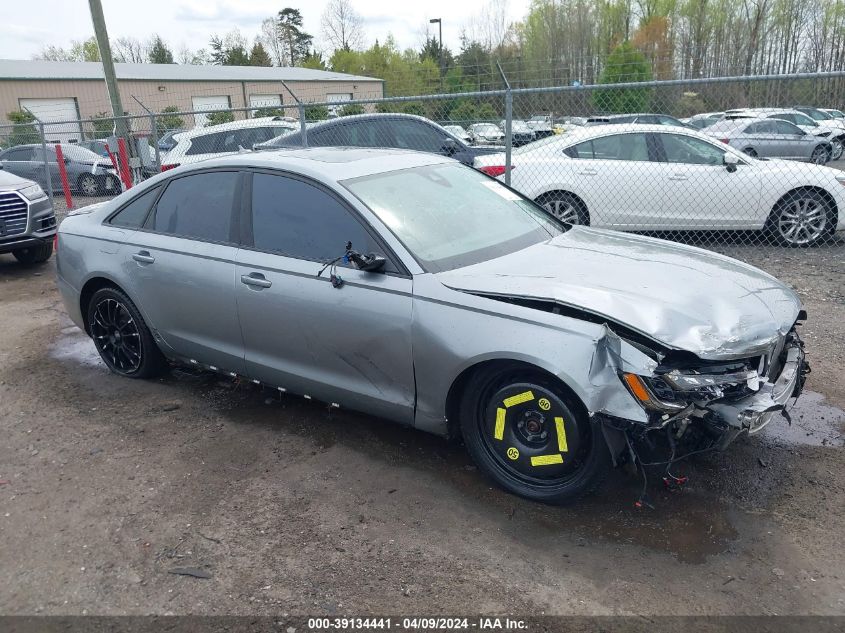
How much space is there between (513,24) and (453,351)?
175 ft

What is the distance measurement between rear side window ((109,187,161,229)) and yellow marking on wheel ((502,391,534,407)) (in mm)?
2979

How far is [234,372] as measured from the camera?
437cm

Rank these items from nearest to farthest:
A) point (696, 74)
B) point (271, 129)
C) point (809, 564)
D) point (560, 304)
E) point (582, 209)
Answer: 1. point (809, 564)
2. point (560, 304)
3. point (582, 209)
4. point (271, 129)
5. point (696, 74)

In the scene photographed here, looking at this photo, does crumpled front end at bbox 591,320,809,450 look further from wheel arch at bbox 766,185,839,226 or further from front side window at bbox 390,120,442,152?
front side window at bbox 390,120,442,152

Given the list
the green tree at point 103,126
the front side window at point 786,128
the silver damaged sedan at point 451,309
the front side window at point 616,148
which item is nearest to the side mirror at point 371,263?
the silver damaged sedan at point 451,309

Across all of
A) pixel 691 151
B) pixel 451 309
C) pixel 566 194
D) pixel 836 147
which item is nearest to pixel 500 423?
pixel 451 309

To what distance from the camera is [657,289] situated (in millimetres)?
3311

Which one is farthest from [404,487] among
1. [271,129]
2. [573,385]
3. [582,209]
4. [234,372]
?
[271,129]

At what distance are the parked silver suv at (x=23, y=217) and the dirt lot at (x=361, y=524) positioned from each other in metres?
5.10

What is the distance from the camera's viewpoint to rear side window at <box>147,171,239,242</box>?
4.30 meters

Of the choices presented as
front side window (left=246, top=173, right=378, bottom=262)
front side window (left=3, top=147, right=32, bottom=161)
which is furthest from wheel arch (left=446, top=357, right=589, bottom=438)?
front side window (left=3, top=147, right=32, bottom=161)

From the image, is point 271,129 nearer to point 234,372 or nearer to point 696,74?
point 234,372

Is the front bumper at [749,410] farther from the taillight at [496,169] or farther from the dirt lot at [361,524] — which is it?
the taillight at [496,169]

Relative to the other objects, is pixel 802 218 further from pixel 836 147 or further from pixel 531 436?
pixel 531 436
